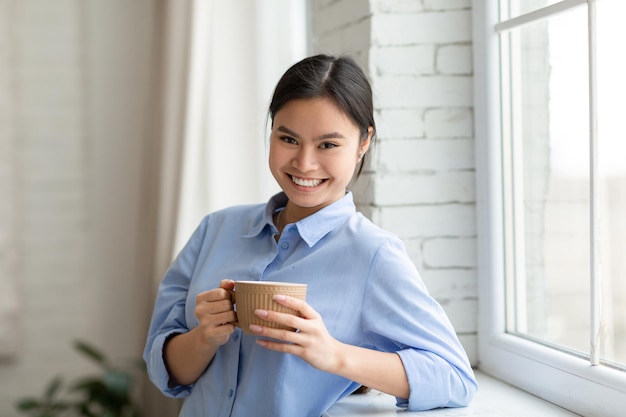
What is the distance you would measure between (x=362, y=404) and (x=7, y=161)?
1.84 meters

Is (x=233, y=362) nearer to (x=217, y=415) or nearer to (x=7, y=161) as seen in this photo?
(x=217, y=415)

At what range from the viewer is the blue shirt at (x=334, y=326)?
4.60 feet

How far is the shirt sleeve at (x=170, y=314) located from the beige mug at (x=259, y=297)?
0.34 metres

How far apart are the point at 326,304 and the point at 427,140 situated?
648 mm

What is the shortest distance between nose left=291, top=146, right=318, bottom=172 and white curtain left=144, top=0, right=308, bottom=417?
884mm

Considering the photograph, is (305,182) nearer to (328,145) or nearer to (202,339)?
(328,145)

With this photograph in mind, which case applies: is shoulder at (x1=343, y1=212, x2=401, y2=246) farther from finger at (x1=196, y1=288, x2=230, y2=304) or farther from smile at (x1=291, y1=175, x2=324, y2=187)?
finger at (x1=196, y1=288, x2=230, y2=304)

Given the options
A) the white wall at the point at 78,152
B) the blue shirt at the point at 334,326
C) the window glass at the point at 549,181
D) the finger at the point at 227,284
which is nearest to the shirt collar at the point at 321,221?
the blue shirt at the point at 334,326

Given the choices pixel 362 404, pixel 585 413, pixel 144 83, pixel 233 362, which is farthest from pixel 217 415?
pixel 144 83

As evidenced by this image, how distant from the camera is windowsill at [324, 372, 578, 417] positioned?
1.46m

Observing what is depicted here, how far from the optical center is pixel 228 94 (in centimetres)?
232

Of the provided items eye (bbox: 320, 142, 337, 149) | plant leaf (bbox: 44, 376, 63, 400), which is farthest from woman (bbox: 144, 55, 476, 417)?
plant leaf (bbox: 44, 376, 63, 400)

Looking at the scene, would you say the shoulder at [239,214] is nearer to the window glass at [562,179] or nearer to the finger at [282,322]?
the finger at [282,322]

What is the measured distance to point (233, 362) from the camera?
1.47m
